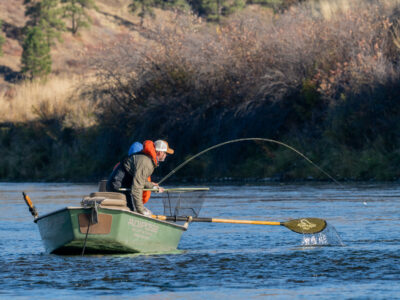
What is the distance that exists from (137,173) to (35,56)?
54580 mm

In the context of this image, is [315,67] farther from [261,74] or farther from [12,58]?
[12,58]

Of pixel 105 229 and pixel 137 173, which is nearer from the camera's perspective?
pixel 105 229

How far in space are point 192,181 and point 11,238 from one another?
1650cm

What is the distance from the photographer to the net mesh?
14.3m

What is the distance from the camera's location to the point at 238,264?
12039 mm

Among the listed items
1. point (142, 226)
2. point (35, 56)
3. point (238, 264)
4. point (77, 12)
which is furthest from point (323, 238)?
point (77, 12)

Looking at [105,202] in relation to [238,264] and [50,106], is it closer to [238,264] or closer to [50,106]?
[238,264]

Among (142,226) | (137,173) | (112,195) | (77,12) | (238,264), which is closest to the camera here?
(238,264)

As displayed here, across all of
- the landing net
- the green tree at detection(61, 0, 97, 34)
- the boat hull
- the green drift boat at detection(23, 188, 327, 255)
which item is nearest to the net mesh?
the landing net

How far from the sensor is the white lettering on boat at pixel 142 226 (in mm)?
12497

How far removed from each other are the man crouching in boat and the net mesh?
2.85ft

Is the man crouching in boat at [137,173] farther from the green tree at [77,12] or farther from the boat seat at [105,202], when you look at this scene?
the green tree at [77,12]

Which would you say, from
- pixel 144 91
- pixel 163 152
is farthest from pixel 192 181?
pixel 163 152

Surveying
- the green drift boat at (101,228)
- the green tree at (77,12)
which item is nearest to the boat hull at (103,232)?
the green drift boat at (101,228)
